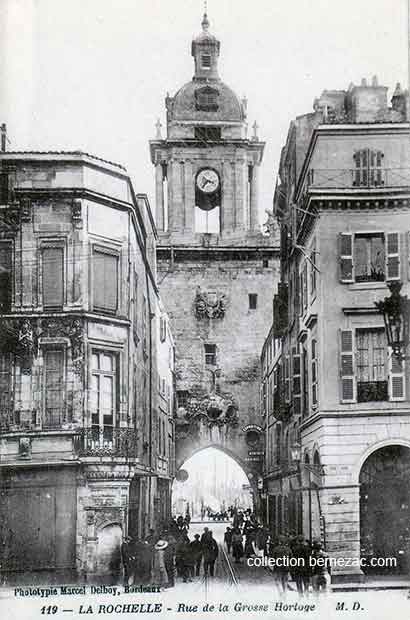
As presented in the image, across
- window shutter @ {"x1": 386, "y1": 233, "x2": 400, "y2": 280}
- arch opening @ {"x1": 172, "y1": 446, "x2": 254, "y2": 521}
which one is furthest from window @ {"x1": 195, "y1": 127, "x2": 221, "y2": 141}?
window shutter @ {"x1": 386, "y1": 233, "x2": 400, "y2": 280}

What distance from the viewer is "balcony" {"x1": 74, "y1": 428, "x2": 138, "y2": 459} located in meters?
21.0

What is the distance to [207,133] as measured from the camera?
45.2 metres

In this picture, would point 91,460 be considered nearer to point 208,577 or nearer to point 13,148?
point 208,577

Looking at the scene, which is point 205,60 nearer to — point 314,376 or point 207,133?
point 314,376

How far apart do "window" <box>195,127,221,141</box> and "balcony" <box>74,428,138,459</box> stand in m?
24.6

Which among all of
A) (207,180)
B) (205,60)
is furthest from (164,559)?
(207,180)

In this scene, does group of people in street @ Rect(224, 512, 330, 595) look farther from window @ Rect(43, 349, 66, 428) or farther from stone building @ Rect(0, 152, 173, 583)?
window @ Rect(43, 349, 66, 428)

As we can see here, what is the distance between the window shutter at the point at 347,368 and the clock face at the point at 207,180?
22.7 meters

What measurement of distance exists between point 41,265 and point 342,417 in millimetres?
7691

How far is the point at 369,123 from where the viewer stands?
24578 mm

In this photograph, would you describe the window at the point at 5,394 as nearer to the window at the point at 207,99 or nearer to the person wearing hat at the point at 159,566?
the person wearing hat at the point at 159,566

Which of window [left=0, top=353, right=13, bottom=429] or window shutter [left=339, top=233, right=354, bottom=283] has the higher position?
window shutter [left=339, top=233, right=354, bottom=283]

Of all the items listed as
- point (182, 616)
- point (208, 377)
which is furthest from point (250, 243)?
point (182, 616)

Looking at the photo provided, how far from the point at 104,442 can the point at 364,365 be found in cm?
626
